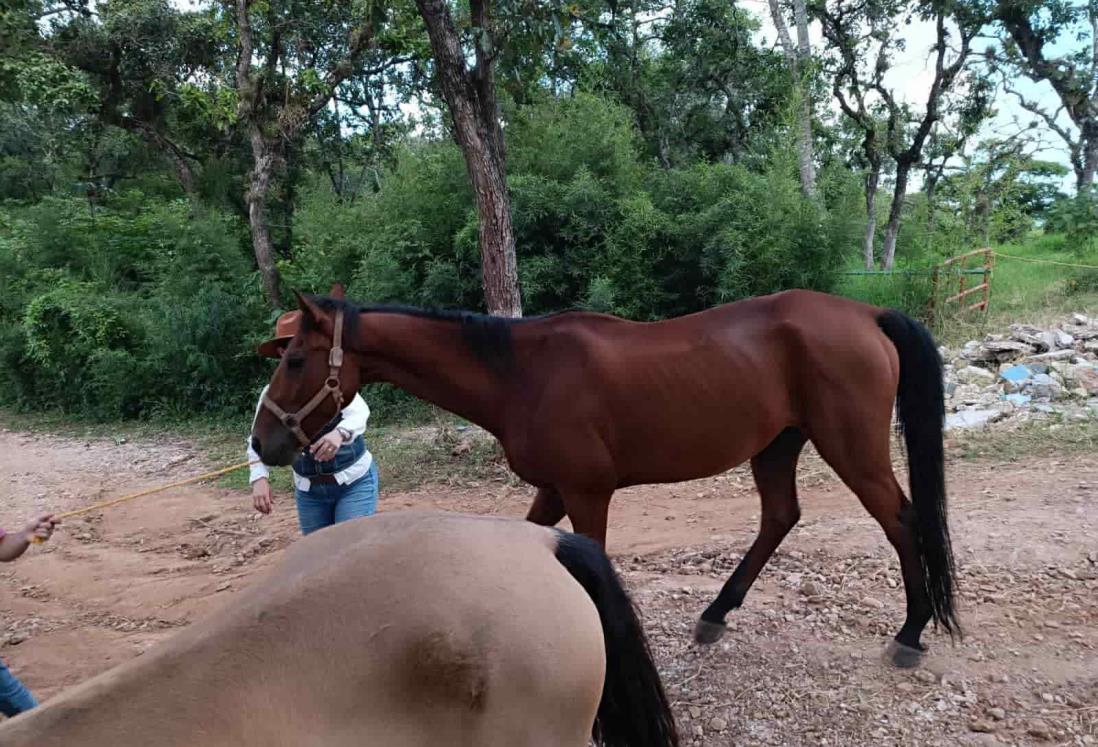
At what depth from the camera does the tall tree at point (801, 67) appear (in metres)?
11.5

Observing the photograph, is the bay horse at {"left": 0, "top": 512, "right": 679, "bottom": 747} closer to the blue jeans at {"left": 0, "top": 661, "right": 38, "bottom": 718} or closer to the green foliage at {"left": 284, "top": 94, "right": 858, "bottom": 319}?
A: the blue jeans at {"left": 0, "top": 661, "right": 38, "bottom": 718}

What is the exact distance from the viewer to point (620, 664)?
64.0 inches

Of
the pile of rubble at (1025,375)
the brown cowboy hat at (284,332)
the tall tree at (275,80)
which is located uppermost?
the tall tree at (275,80)

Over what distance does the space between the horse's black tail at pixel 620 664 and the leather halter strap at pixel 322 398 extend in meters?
1.48

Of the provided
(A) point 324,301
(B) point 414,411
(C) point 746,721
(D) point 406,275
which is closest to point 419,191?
(D) point 406,275

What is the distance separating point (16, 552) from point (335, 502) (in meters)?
1.09

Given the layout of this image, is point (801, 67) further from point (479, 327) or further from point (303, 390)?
point (303, 390)

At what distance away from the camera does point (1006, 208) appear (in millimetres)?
18234

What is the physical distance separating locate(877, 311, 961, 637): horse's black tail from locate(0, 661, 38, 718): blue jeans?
3596 millimetres

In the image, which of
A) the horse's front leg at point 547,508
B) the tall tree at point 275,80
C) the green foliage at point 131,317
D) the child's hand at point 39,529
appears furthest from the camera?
the green foliage at point 131,317

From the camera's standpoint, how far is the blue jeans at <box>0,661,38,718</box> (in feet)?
7.68

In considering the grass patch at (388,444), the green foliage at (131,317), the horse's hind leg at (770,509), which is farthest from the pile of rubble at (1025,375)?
the green foliage at (131,317)

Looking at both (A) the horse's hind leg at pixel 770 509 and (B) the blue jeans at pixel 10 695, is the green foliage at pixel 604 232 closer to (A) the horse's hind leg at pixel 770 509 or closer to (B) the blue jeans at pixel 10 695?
(A) the horse's hind leg at pixel 770 509

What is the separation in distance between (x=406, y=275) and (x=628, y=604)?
7784 millimetres
